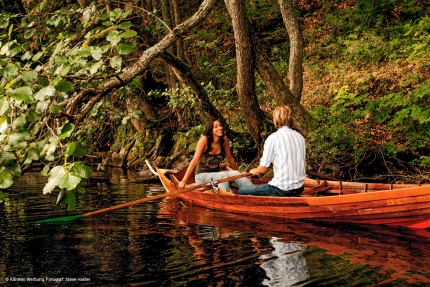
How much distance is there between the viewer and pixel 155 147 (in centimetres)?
1547

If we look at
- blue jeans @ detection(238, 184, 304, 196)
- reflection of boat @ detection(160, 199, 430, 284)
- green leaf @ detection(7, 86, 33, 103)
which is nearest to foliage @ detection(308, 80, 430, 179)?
blue jeans @ detection(238, 184, 304, 196)

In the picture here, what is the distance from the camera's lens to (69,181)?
11.9ft

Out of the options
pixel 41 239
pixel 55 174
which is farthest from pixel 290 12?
pixel 55 174

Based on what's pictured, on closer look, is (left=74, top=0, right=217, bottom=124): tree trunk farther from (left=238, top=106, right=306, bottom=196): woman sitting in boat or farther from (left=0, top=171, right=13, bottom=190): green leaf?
(left=0, top=171, right=13, bottom=190): green leaf

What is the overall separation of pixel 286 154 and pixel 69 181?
395 centimetres

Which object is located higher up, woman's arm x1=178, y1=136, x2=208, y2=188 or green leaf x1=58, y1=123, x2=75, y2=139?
green leaf x1=58, y1=123, x2=75, y2=139

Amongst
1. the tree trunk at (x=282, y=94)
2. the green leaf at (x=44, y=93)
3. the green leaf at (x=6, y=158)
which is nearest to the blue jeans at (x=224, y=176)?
the tree trunk at (x=282, y=94)

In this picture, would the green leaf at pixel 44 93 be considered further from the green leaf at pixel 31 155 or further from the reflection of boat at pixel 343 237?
the reflection of boat at pixel 343 237

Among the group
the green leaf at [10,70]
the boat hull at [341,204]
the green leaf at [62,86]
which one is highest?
the green leaf at [10,70]

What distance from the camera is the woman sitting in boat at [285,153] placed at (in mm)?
7070

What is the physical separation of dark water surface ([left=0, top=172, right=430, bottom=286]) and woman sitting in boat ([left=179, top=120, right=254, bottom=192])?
23.2 inches

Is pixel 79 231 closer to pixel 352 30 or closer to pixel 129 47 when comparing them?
pixel 129 47

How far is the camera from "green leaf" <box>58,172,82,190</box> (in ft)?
11.9

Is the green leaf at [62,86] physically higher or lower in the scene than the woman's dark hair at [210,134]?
higher
